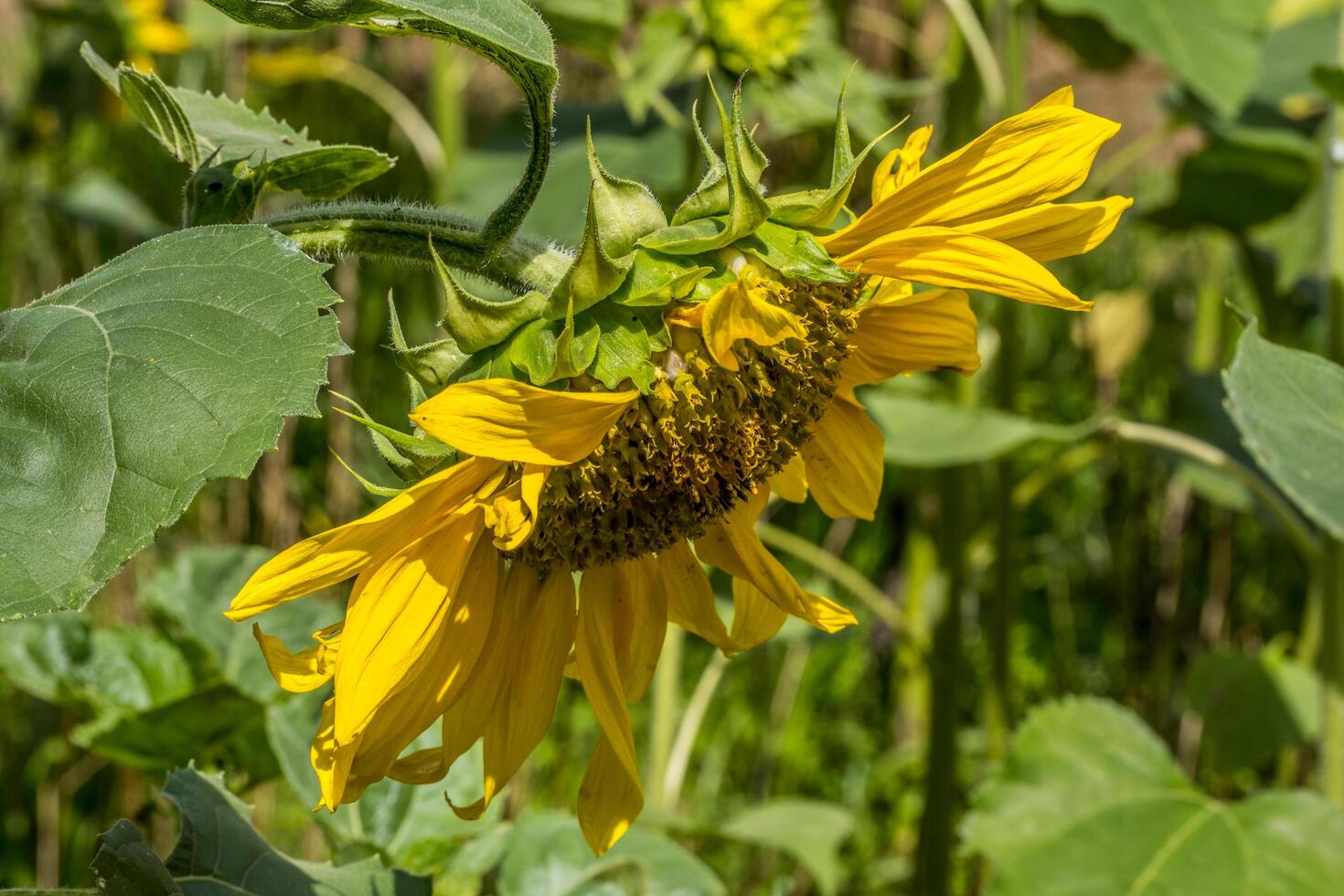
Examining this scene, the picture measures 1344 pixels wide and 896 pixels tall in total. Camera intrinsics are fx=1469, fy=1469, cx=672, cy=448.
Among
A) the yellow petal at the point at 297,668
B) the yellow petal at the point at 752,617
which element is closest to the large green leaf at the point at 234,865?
the yellow petal at the point at 297,668

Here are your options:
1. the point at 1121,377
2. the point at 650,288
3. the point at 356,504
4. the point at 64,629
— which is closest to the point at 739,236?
the point at 650,288

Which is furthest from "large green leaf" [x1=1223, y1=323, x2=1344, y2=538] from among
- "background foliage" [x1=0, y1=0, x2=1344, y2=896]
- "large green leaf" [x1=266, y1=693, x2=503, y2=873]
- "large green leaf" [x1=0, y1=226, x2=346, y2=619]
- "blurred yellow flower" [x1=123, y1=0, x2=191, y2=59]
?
"blurred yellow flower" [x1=123, y1=0, x2=191, y2=59]

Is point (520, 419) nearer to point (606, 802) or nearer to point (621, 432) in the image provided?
point (621, 432)

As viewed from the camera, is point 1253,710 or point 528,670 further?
point 1253,710

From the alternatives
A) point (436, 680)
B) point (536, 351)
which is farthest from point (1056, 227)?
point (436, 680)

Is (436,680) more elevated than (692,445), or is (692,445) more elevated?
(692,445)
